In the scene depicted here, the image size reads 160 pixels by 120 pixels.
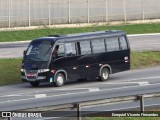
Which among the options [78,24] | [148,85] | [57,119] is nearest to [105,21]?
[78,24]

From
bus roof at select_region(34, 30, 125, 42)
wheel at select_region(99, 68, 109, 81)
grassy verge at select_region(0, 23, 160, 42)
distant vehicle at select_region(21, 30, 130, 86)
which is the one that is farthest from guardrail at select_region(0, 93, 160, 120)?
grassy verge at select_region(0, 23, 160, 42)

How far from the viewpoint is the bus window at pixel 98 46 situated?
3228 cm

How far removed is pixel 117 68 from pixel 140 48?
10351mm

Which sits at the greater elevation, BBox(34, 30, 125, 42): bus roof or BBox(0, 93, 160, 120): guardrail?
BBox(34, 30, 125, 42): bus roof

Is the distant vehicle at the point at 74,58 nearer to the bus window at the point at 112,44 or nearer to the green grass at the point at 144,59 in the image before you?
the bus window at the point at 112,44

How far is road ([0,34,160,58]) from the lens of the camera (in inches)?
1617

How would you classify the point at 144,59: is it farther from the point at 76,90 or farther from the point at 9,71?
the point at 76,90

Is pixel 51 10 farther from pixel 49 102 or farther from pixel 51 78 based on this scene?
pixel 49 102

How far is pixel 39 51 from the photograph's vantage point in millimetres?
31312

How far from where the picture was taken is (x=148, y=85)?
29703 millimetres

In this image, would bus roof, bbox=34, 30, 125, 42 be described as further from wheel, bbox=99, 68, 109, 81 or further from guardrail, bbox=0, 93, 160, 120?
guardrail, bbox=0, 93, 160, 120

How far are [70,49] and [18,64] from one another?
16.4 feet

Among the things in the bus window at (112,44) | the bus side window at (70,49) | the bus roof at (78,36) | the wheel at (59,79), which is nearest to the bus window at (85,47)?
the bus roof at (78,36)

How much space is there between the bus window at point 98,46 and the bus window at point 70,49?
1.22m
